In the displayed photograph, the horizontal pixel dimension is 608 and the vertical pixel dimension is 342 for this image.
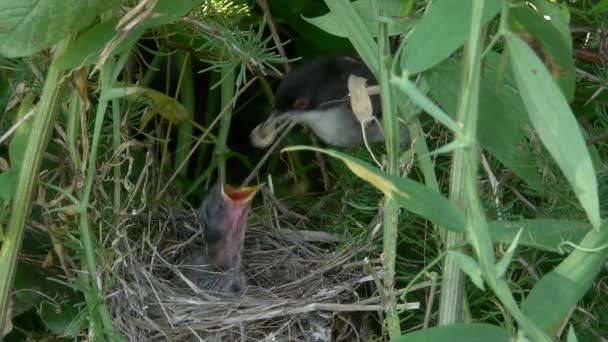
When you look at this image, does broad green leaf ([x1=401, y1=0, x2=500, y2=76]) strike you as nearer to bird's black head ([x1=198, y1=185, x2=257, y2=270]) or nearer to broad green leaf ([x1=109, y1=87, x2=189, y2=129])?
broad green leaf ([x1=109, y1=87, x2=189, y2=129])

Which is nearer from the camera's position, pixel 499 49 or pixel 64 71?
pixel 64 71

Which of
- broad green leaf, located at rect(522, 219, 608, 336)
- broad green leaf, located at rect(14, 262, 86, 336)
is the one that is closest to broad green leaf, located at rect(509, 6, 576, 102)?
broad green leaf, located at rect(522, 219, 608, 336)

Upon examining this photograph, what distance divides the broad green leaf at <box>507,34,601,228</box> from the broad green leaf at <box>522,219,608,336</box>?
4.9 inches

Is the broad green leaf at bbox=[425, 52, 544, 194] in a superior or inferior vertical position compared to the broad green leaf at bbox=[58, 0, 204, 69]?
inferior

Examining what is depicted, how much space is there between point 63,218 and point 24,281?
0.26 meters

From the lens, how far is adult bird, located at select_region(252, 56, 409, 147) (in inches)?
81.5

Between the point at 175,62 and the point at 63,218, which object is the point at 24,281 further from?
the point at 175,62

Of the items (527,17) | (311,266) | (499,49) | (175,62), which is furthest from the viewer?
(175,62)

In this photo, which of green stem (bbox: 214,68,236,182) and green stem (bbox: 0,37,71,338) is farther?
green stem (bbox: 214,68,236,182)

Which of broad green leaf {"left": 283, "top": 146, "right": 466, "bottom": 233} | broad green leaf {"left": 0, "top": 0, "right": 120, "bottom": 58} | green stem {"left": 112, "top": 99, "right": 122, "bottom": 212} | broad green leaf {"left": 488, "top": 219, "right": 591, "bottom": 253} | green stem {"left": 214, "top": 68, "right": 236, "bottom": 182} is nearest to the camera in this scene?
broad green leaf {"left": 283, "top": 146, "right": 466, "bottom": 233}

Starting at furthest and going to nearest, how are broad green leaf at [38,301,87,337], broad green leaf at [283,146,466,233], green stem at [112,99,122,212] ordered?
broad green leaf at [38,301,87,337] → green stem at [112,99,122,212] → broad green leaf at [283,146,466,233]

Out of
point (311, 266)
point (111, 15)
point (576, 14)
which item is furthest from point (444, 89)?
point (311, 266)

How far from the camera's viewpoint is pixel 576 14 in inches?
68.7

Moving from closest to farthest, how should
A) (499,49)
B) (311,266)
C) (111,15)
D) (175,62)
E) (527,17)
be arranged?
1. (527,17)
2. (111,15)
3. (499,49)
4. (311,266)
5. (175,62)
